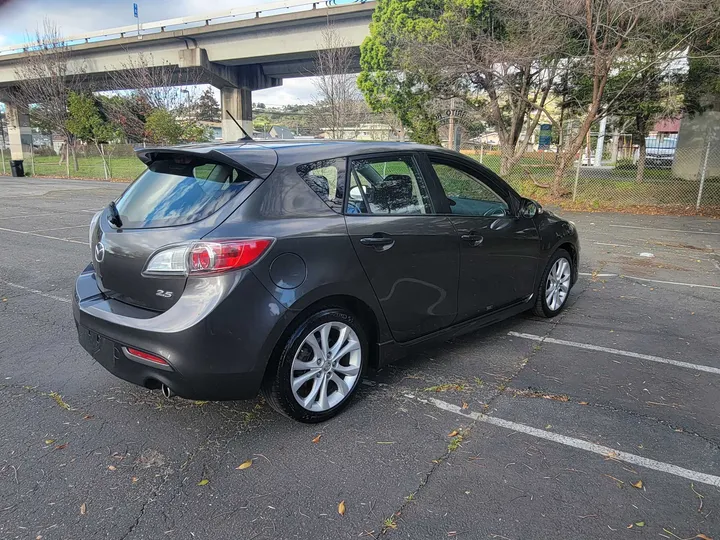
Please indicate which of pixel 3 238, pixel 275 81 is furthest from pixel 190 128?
pixel 3 238

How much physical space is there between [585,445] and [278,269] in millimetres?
1971

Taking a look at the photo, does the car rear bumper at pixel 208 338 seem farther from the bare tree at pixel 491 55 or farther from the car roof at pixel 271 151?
the bare tree at pixel 491 55

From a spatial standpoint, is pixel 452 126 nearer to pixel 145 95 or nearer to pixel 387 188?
pixel 387 188

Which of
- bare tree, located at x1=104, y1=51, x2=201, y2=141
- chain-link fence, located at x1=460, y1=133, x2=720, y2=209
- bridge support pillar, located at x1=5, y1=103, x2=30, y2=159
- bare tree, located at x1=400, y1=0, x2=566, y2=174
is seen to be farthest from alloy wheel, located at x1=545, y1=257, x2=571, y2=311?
bridge support pillar, located at x1=5, y1=103, x2=30, y2=159

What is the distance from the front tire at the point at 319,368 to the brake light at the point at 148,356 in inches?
22.2

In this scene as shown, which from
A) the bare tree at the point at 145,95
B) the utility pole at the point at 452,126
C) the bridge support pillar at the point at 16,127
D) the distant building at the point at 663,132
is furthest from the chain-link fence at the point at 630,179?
the bridge support pillar at the point at 16,127

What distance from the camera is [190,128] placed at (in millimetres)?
28156

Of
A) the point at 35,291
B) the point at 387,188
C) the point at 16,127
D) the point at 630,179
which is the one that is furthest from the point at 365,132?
the point at 16,127

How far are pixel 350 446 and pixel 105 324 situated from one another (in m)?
1.53

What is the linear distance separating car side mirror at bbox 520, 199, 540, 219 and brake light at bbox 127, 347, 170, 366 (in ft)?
10.3

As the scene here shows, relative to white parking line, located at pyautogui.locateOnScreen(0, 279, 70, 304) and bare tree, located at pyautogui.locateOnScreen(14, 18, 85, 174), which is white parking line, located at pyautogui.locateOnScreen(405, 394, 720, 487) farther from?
bare tree, located at pyautogui.locateOnScreen(14, 18, 85, 174)

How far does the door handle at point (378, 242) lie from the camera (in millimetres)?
3152

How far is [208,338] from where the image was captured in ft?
8.60

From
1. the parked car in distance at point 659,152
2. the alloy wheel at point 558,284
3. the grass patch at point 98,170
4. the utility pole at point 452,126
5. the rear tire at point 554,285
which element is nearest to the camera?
the rear tire at point 554,285
